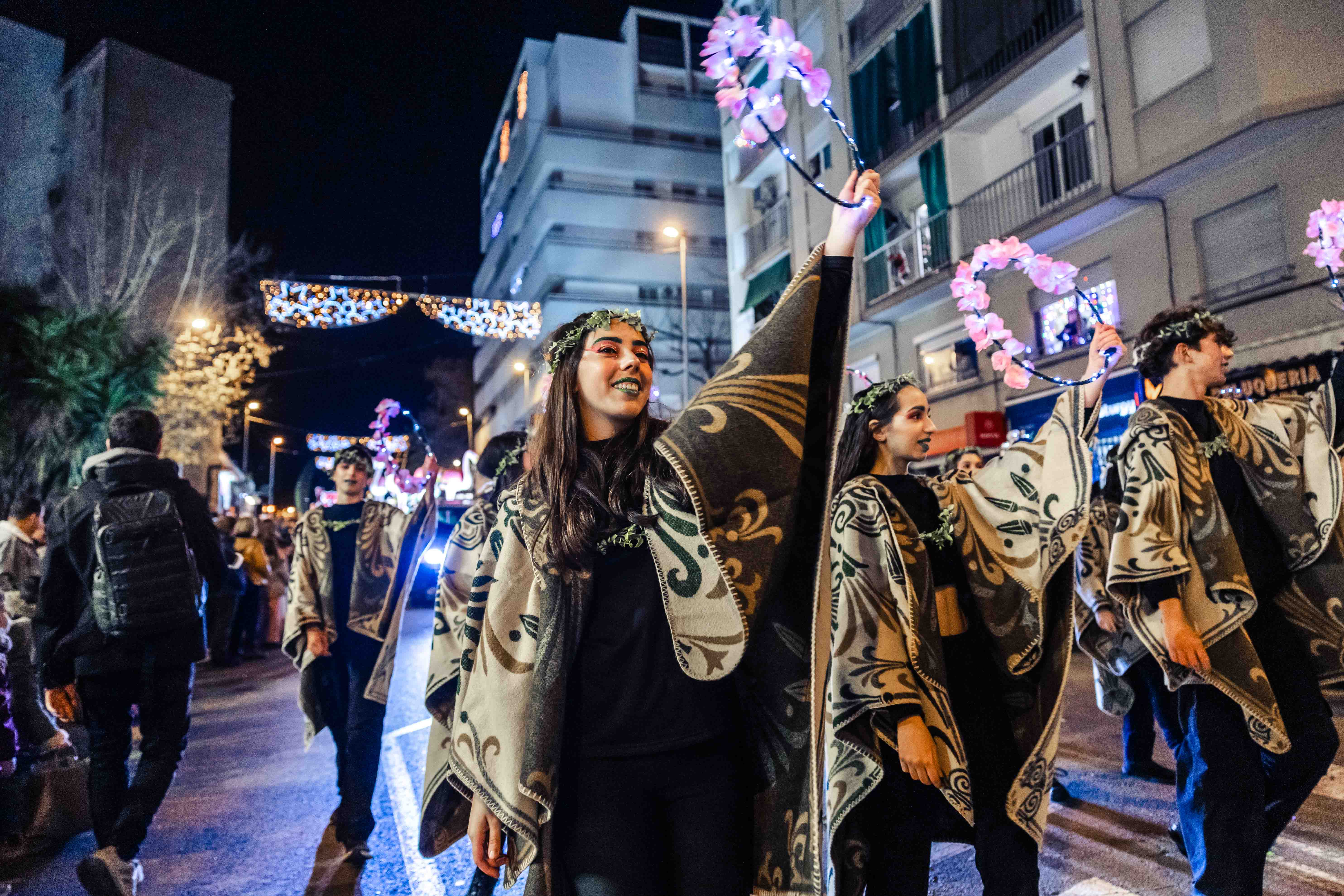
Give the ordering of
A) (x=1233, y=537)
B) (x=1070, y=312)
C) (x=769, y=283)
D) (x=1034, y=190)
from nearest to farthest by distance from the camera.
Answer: (x=1233, y=537) < (x=1070, y=312) < (x=1034, y=190) < (x=769, y=283)

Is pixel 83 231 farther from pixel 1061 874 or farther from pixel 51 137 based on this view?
pixel 1061 874

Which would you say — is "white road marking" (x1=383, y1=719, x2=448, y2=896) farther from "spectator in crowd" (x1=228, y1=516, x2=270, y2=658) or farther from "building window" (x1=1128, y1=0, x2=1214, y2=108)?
"building window" (x1=1128, y1=0, x2=1214, y2=108)

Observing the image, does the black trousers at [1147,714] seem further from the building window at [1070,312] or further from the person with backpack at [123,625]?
the building window at [1070,312]

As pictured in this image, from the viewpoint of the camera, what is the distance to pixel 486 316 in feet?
52.7

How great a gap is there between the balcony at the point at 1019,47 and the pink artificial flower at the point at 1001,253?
12.4 metres

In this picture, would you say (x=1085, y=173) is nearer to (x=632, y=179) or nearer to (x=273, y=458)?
(x=632, y=179)

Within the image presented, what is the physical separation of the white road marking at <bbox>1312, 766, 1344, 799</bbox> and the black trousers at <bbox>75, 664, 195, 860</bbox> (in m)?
5.69

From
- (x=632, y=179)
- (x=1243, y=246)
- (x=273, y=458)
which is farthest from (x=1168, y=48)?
(x=273, y=458)

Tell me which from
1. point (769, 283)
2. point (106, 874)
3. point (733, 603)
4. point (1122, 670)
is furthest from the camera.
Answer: point (769, 283)

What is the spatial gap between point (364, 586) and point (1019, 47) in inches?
641

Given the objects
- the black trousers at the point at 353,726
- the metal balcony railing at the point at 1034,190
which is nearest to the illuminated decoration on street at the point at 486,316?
the metal balcony railing at the point at 1034,190

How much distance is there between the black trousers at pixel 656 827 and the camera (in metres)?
1.91

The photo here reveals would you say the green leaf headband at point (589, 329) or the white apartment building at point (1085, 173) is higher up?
the white apartment building at point (1085, 173)

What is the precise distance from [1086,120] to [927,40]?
14.3 feet
